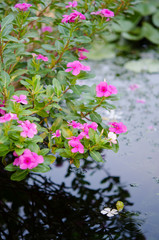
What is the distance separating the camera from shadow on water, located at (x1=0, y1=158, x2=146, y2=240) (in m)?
1.20

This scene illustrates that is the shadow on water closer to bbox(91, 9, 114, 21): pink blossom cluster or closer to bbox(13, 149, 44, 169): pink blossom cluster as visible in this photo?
bbox(13, 149, 44, 169): pink blossom cluster

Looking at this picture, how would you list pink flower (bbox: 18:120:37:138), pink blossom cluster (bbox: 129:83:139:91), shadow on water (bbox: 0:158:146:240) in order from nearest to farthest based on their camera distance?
pink flower (bbox: 18:120:37:138) < shadow on water (bbox: 0:158:146:240) < pink blossom cluster (bbox: 129:83:139:91)

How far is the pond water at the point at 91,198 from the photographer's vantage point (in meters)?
1.21

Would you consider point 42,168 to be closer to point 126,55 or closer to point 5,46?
point 5,46

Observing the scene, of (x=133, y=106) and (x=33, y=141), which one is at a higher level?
Result: (x=33, y=141)

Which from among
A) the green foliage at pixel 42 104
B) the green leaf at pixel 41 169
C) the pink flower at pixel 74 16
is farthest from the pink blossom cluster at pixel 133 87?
the green leaf at pixel 41 169

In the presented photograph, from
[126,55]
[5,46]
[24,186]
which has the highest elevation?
[5,46]

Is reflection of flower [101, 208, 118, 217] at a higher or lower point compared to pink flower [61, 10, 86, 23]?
lower

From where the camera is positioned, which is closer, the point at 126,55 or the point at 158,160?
the point at 158,160

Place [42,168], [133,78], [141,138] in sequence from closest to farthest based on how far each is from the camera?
[42,168] → [141,138] → [133,78]

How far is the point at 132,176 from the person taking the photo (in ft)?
4.96

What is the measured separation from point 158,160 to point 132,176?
223 millimetres

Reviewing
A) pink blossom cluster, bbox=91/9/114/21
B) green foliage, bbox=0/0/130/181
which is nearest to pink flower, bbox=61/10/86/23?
green foliage, bbox=0/0/130/181

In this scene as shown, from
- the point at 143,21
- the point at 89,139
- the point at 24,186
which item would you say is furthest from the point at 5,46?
the point at 143,21
